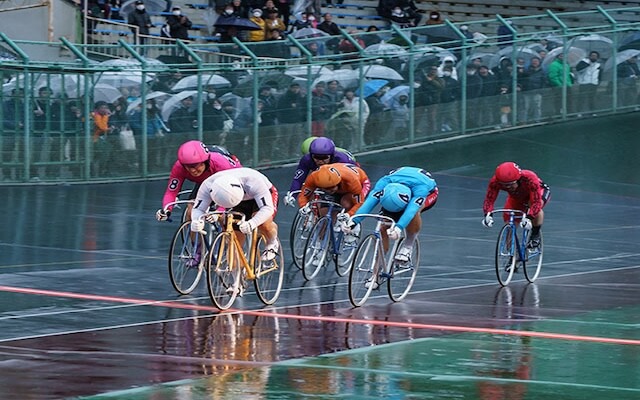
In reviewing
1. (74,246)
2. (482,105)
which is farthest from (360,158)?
(74,246)

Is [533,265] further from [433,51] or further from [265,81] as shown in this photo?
[433,51]

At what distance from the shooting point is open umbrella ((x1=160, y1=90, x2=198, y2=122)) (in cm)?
2417

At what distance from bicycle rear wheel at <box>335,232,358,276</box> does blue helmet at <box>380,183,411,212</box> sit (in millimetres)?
1819

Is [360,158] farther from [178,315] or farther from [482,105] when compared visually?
[178,315]

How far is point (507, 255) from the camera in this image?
1520 cm

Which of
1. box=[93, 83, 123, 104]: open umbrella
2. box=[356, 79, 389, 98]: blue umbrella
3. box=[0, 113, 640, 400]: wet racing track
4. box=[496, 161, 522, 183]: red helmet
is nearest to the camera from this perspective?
box=[0, 113, 640, 400]: wet racing track

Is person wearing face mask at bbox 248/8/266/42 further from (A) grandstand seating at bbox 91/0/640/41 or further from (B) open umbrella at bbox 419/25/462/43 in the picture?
(B) open umbrella at bbox 419/25/462/43

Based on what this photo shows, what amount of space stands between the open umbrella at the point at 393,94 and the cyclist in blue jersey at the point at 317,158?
11.1 metres

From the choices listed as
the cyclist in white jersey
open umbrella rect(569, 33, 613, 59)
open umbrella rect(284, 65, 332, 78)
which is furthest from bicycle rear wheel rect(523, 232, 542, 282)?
open umbrella rect(569, 33, 613, 59)

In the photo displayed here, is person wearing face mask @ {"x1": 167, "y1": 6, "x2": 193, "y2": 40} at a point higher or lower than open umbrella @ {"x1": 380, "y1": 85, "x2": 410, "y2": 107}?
higher

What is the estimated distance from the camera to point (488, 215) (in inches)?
586

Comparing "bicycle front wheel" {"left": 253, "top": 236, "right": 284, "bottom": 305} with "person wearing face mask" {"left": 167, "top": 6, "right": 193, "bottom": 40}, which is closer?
"bicycle front wheel" {"left": 253, "top": 236, "right": 284, "bottom": 305}

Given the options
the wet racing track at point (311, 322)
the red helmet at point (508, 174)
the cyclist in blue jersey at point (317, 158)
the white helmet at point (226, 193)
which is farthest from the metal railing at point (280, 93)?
the white helmet at point (226, 193)

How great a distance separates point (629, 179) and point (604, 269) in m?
9.62
